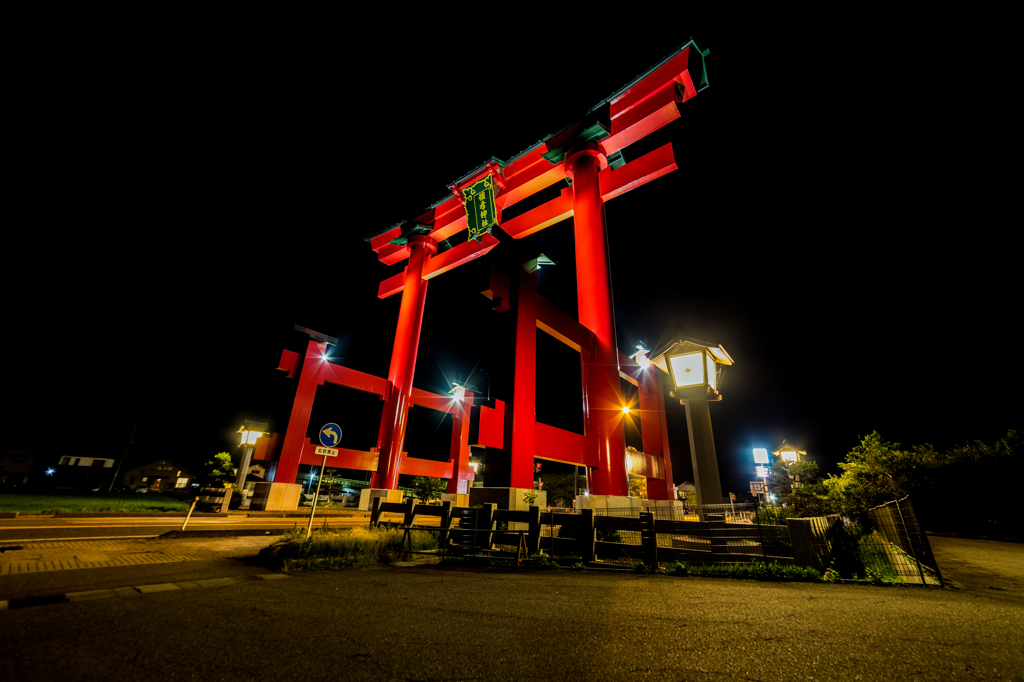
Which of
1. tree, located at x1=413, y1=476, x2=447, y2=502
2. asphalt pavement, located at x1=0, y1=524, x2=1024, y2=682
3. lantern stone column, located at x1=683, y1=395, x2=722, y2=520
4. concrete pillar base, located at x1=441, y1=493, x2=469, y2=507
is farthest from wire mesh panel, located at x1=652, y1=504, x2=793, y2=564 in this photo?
tree, located at x1=413, y1=476, x2=447, y2=502

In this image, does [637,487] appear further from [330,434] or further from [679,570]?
[330,434]

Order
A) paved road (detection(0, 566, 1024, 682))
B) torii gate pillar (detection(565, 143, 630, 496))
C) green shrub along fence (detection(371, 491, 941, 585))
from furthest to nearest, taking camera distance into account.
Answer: torii gate pillar (detection(565, 143, 630, 496)) → green shrub along fence (detection(371, 491, 941, 585)) → paved road (detection(0, 566, 1024, 682))

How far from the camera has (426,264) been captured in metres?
27.8

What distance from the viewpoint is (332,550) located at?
20.9 ft

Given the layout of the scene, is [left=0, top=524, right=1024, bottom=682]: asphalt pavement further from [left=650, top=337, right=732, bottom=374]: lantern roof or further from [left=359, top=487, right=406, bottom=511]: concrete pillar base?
[left=359, top=487, right=406, bottom=511]: concrete pillar base

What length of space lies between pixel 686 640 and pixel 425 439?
35472 mm

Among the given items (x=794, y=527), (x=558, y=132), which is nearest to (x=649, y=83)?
(x=558, y=132)

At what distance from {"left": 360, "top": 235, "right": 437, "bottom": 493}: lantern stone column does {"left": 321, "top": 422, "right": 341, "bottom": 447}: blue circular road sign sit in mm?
14577

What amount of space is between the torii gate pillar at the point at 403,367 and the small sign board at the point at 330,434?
1538 centimetres

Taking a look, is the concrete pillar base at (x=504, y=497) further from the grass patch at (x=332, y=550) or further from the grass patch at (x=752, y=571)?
the grass patch at (x=752, y=571)

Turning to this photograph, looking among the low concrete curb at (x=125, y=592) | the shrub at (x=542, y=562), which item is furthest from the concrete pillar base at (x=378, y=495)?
the low concrete curb at (x=125, y=592)

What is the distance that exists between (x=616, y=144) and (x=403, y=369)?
60.2 ft

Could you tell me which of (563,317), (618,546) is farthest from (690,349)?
(563,317)

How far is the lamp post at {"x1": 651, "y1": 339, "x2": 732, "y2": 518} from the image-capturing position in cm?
558
